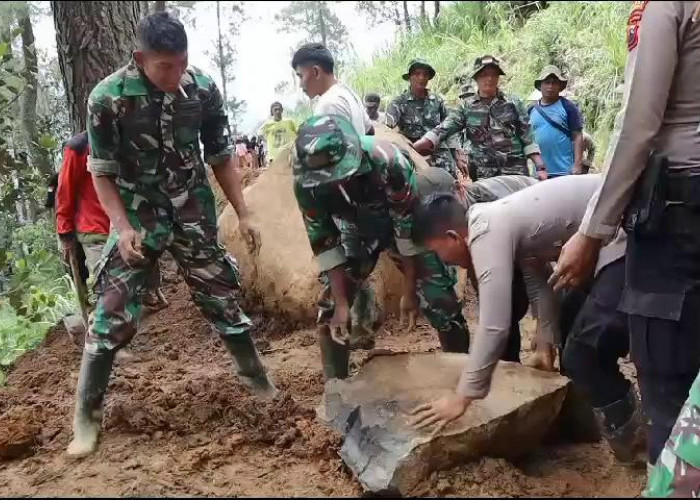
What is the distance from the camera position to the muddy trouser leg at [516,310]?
307 centimetres

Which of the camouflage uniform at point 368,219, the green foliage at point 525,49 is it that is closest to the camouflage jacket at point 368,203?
the camouflage uniform at point 368,219

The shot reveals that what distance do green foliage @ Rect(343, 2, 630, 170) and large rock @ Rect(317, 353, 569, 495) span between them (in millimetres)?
6557

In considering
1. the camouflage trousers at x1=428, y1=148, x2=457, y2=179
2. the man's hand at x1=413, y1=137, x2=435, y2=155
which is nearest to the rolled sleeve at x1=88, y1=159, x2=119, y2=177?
the man's hand at x1=413, y1=137, x2=435, y2=155

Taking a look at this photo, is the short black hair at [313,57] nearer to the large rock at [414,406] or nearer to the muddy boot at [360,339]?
the muddy boot at [360,339]

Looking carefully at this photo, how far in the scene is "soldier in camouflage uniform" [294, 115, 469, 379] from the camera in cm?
288

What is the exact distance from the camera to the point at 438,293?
3207 millimetres

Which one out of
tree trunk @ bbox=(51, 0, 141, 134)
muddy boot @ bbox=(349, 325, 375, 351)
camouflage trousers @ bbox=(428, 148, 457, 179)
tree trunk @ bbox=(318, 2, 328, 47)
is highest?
tree trunk @ bbox=(318, 2, 328, 47)

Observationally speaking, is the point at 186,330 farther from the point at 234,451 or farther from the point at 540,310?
the point at 540,310

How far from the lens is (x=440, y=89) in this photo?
11781 millimetres

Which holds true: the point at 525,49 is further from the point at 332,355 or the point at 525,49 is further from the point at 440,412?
the point at 440,412

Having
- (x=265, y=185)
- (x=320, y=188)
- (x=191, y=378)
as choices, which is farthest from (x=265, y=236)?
(x=320, y=188)

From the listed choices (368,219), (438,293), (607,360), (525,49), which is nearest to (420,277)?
(438,293)

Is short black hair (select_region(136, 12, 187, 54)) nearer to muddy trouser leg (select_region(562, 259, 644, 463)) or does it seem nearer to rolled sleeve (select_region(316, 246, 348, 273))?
rolled sleeve (select_region(316, 246, 348, 273))

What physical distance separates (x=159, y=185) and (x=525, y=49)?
8955 millimetres
